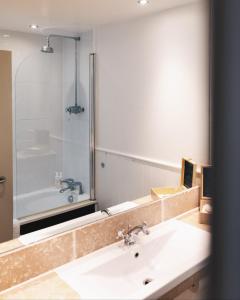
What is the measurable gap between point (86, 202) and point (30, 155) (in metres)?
0.37

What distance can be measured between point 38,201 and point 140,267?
1.85ft

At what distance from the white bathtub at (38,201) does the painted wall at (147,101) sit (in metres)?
0.22

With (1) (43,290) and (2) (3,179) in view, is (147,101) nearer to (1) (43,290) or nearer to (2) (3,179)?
(2) (3,179)

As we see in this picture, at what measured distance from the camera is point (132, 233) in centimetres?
144

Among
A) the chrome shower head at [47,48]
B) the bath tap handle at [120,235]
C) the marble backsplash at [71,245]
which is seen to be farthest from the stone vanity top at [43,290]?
the chrome shower head at [47,48]

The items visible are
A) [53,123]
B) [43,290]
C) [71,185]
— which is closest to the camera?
[43,290]

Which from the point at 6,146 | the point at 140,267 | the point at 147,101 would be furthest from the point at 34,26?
the point at 140,267

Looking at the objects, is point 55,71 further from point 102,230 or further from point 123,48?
point 102,230

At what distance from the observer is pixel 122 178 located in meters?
1.56

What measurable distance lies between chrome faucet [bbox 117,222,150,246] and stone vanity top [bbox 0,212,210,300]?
368mm

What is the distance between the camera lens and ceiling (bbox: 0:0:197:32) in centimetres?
110

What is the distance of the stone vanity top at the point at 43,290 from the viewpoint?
3.42ft

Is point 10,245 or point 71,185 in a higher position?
point 71,185

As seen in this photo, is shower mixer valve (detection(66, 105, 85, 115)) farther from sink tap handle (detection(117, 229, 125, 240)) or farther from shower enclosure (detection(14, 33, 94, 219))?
sink tap handle (detection(117, 229, 125, 240))
